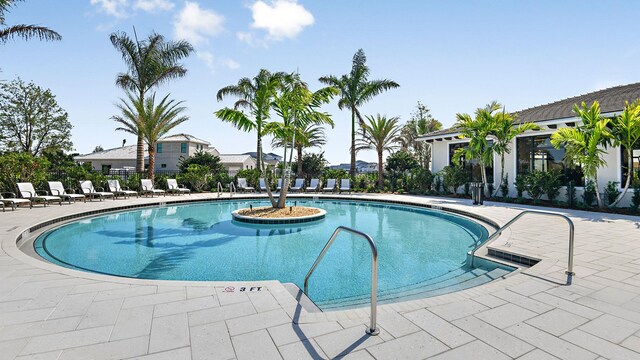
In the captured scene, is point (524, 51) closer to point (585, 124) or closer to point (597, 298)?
point (585, 124)

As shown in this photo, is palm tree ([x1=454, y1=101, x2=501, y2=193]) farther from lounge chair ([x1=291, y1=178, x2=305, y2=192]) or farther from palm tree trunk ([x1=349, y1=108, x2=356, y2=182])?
lounge chair ([x1=291, y1=178, x2=305, y2=192])

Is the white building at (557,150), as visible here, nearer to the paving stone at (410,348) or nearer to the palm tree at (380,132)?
the palm tree at (380,132)

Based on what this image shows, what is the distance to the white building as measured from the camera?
12.4 meters

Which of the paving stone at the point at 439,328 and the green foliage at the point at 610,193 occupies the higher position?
the green foliage at the point at 610,193

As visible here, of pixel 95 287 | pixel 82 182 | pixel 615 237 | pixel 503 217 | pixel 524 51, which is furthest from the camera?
pixel 82 182

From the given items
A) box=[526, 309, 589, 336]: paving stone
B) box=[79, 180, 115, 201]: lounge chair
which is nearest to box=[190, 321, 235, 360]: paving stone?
box=[526, 309, 589, 336]: paving stone

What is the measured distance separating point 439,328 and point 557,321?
1188mm

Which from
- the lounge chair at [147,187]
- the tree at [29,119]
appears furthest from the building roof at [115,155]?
the lounge chair at [147,187]

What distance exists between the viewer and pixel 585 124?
11.5 meters

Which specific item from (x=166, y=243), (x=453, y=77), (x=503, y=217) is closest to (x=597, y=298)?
(x=503, y=217)

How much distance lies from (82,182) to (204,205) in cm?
522

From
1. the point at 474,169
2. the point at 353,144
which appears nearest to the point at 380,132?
the point at 353,144

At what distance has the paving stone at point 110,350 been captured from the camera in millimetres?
2355

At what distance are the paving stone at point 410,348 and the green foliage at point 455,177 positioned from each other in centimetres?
1593
